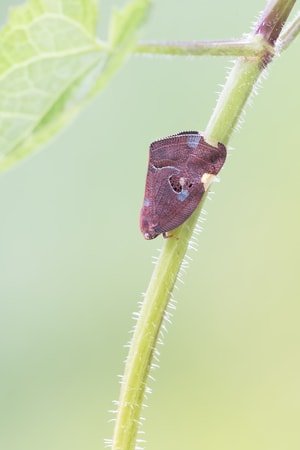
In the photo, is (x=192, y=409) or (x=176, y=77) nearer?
(x=192, y=409)

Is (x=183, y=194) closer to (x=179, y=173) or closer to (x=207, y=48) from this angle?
(x=179, y=173)

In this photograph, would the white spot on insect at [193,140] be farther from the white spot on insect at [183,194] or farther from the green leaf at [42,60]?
the green leaf at [42,60]

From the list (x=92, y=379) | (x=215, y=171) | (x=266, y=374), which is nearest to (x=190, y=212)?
(x=215, y=171)

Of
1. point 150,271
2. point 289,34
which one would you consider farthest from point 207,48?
point 150,271

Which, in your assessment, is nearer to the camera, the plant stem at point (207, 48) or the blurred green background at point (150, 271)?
the plant stem at point (207, 48)

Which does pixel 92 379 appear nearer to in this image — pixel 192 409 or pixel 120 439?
pixel 192 409

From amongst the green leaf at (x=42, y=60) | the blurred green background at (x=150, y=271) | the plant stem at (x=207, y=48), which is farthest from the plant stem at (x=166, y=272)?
the blurred green background at (x=150, y=271)
